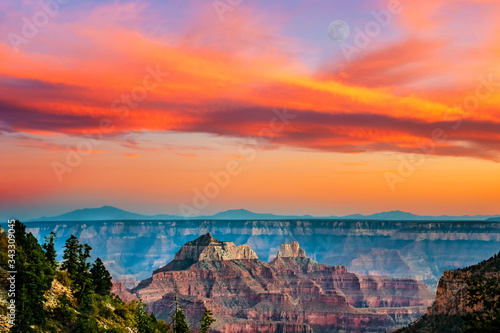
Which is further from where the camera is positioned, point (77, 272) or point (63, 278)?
point (77, 272)

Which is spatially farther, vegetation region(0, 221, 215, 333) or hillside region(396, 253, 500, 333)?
hillside region(396, 253, 500, 333)

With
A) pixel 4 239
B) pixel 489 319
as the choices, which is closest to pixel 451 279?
pixel 489 319

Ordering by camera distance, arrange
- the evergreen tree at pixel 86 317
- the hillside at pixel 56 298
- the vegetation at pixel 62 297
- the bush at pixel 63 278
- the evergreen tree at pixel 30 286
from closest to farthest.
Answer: the evergreen tree at pixel 30 286 < the hillside at pixel 56 298 < the vegetation at pixel 62 297 < the evergreen tree at pixel 86 317 < the bush at pixel 63 278

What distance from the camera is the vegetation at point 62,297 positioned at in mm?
61562

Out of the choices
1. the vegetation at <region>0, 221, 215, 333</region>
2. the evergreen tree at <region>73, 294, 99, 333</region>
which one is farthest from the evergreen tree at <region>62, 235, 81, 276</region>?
the evergreen tree at <region>73, 294, 99, 333</region>

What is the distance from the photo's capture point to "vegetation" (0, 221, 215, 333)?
2424 inches

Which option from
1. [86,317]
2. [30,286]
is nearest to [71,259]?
[86,317]

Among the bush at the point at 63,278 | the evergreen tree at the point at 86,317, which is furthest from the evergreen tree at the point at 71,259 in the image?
the evergreen tree at the point at 86,317

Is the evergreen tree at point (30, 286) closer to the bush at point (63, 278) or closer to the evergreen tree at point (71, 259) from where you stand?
the bush at point (63, 278)

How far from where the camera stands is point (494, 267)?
92.1 m

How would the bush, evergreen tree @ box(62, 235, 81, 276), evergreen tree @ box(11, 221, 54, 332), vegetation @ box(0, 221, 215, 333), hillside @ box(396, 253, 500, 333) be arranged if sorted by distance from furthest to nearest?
hillside @ box(396, 253, 500, 333)
evergreen tree @ box(62, 235, 81, 276)
the bush
vegetation @ box(0, 221, 215, 333)
evergreen tree @ box(11, 221, 54, 332)

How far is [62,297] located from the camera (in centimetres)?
7044

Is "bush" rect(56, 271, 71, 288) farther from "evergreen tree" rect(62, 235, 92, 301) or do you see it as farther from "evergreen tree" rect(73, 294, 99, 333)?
"evergreen tree" rect(73, 294, 99, 333)

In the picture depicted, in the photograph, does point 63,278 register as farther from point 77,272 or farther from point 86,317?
point 86,317
